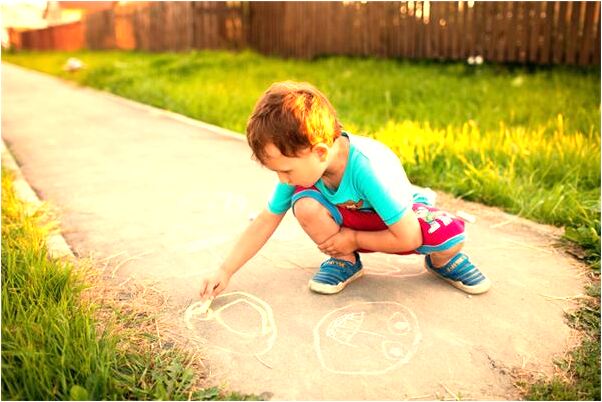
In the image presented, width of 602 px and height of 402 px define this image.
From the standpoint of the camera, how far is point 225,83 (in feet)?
24.8

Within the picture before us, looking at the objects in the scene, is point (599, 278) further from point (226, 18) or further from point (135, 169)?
point (226, 18)

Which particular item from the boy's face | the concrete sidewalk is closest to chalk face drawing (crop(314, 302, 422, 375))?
the concrete sidewalk

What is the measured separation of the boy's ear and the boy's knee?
259 millimetres

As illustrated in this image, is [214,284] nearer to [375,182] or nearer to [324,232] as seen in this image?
[324,232]

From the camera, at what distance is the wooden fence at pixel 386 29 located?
7.31 metres

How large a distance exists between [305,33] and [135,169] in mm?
7151

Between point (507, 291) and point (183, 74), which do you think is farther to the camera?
point (183, 74)

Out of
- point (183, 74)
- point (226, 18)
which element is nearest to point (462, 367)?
point (183, 74)

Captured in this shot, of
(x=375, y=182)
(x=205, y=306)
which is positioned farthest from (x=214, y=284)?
(x=375, y=182)

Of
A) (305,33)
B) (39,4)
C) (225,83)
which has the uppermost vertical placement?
(39,4)

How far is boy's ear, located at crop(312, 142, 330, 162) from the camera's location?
1.93 metres

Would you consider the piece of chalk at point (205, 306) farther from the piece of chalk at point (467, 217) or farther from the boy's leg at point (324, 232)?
the piece of chalk at point (467, 217)

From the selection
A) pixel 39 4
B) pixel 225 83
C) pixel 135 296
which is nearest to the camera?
pixel 135 296

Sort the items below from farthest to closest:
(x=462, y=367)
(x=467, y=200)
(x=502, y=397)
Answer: (x=467, y=200)
(x=462, y=367)
(x=502, y=397)
